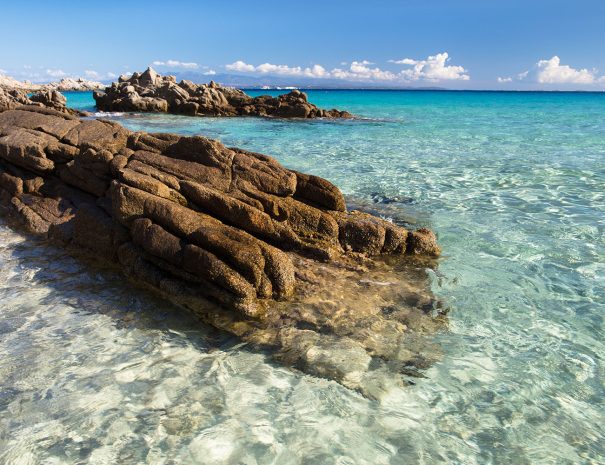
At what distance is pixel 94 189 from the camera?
36.1 feet

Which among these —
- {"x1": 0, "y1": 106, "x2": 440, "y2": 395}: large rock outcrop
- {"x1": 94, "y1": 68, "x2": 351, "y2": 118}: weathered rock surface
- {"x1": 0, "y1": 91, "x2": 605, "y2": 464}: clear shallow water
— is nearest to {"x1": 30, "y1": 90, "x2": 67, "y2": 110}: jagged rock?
{"x1": 94, "y1": 68, "x2": 351, "y2": 118}: weathered rock surface

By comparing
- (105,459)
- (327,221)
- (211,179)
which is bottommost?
(105,459)

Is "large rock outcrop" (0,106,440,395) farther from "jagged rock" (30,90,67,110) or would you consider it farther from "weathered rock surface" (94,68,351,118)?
"weathered rock surface" (94,68,351,118)

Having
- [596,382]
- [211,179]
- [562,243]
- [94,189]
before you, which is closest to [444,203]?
[562,243]

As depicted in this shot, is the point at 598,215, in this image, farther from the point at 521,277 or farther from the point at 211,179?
the point at 211,179

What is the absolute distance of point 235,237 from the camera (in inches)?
328

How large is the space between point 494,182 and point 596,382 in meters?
12.9

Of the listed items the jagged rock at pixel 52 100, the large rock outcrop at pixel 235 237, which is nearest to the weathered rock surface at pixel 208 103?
the jagged rock at pixel 52 100

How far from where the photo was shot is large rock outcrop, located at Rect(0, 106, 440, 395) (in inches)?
282

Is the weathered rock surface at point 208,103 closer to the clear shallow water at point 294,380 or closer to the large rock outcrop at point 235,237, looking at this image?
the large rock outcrop at point 235,237

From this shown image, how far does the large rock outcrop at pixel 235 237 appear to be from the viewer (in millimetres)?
7156

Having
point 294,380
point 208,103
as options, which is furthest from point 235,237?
point 208,103

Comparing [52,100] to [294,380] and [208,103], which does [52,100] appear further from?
[294,380]

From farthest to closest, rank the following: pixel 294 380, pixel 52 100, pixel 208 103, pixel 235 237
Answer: pixel 208 103, pixel 52 100, pixel 235 237, pixel 294 380
